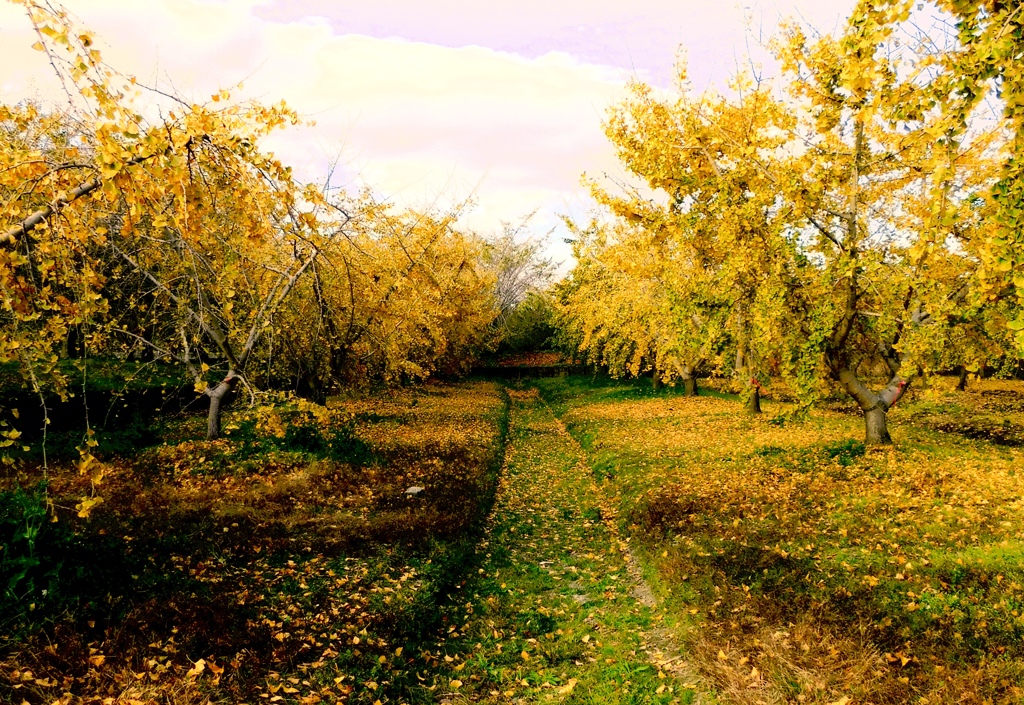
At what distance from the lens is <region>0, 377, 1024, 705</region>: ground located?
6.20 metres

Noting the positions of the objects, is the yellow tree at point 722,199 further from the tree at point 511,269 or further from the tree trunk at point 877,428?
the tree at point 511,269

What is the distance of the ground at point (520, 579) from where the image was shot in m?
6.20

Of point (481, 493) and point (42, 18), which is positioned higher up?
point (42, 18)

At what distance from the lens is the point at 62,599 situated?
6.61m

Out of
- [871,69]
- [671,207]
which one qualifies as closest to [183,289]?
[671,207]

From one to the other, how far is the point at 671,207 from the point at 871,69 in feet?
45.5

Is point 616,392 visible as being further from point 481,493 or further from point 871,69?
point 871,69

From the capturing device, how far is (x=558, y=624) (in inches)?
324

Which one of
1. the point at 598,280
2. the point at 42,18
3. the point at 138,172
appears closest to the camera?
the point at 42,18

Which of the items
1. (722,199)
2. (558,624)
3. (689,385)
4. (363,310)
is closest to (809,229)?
(722,199)

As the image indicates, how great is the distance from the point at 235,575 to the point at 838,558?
921cm

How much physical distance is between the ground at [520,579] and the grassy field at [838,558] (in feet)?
0.15

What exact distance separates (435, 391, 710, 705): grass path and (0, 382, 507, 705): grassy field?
1.62 ft

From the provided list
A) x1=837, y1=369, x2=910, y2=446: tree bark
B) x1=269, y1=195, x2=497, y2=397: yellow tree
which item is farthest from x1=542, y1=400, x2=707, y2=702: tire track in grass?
x1=837, y1=369, x2=910, y2=446: tree bark
